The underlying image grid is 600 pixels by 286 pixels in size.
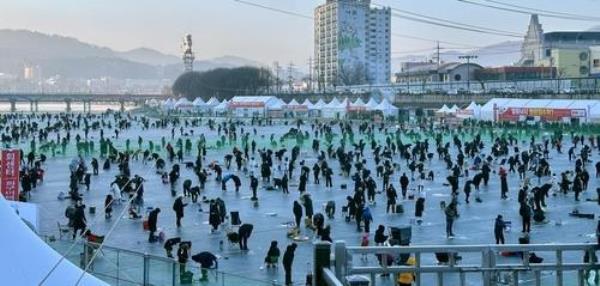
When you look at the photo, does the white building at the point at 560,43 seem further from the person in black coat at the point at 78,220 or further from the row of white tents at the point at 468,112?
the person in black coat at the point at 78,220

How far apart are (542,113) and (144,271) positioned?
5307cm

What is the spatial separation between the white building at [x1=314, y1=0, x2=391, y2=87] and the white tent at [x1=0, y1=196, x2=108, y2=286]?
579ft

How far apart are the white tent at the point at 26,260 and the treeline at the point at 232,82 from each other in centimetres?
13519

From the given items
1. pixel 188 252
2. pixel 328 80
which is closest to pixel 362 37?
pixel 328 80

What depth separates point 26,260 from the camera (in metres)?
8.16

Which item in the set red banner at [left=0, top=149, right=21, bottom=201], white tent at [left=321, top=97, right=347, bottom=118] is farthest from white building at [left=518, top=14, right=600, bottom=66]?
red banner at [left=0, top=149, right=21, bottom=201]

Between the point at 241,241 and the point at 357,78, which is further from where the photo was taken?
the point at 357,78

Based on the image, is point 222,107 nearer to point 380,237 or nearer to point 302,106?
point 302,106

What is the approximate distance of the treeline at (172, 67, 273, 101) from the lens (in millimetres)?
144750

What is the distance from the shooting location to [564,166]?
37.3 meters

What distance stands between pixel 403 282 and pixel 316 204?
1366cm

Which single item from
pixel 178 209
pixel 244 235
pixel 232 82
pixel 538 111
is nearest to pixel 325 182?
pixel 178 209

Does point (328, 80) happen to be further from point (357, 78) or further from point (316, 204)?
point (316, 204)

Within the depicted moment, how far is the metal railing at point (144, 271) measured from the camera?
1169 cm
